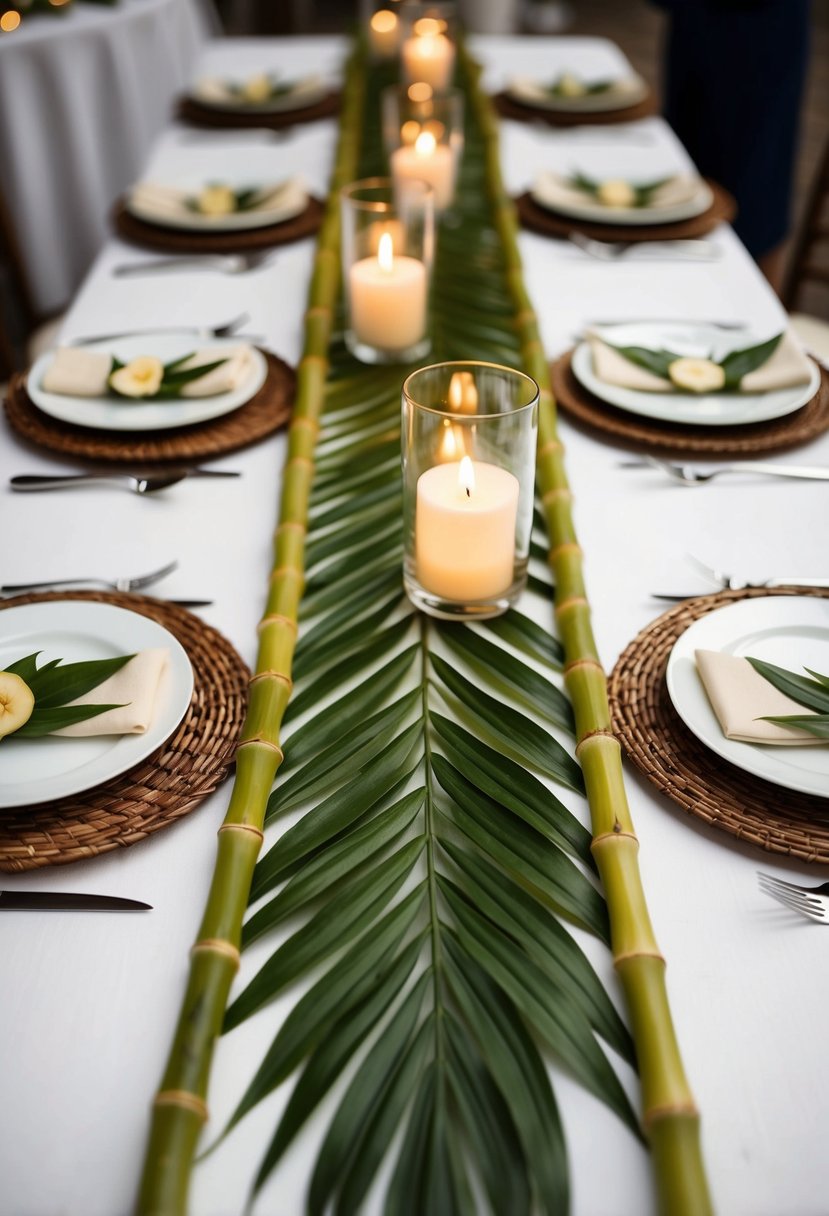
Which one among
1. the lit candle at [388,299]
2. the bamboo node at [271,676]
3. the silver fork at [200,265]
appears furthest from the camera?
the silver fork at [200,265]

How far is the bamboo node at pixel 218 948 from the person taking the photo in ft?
1.80

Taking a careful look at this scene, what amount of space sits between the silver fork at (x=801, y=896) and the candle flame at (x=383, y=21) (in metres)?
2.17

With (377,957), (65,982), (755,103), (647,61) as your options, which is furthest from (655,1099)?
(647,61)

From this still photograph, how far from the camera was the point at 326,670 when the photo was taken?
767 mm

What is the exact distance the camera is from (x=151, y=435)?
1.04 meters

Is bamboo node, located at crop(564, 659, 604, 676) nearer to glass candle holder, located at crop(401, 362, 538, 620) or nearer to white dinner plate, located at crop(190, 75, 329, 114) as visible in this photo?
glass candle holder, located at crop(401, 362, 538, 620)

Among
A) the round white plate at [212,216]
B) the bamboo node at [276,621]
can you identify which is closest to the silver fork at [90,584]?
the bamboo node at [276,621]

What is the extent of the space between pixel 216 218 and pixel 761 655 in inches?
43.0

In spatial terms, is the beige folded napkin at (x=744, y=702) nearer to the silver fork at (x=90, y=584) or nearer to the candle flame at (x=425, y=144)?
the silver fork at (x=90, y=584)

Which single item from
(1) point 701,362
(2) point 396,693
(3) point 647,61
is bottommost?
(2) point 396,693

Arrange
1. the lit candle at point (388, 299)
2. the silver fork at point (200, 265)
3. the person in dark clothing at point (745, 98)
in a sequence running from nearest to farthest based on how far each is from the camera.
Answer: the lit candle at point (388, 299), the silver fork at point (200, 265), the person in dark clothing at point (745, 98)

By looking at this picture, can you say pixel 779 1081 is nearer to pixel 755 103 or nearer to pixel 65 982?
pixel 65 982

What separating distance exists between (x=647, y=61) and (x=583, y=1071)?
5.73 meters

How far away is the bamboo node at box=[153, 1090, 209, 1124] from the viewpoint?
0.48 meters
